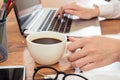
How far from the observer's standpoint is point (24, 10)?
1078mm

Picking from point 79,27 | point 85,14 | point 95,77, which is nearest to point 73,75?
point 95,77

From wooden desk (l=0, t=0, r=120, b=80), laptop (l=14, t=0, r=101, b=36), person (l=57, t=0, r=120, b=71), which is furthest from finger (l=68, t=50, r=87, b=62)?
laptop (l=14, t=0, r=101, b=36)

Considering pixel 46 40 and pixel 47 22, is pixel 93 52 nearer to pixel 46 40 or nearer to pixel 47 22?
pixel 46 40

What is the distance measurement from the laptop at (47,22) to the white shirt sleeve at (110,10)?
7 cm

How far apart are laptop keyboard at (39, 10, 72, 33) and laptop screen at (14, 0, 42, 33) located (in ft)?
0.24

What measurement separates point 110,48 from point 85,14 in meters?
0.43

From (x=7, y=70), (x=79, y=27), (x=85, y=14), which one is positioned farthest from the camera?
(x=85, y=14)

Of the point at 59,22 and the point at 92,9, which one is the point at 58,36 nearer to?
the point at 59,22

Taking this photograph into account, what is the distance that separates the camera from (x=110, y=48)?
2.62 ft

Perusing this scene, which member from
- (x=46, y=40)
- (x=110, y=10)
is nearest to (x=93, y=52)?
(x=46, y=40)

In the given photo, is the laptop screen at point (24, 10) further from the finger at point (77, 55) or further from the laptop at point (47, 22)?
the finger at point (77, 55)

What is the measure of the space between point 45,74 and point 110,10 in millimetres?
659

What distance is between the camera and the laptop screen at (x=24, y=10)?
99 cm

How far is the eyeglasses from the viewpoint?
70 centimetres
